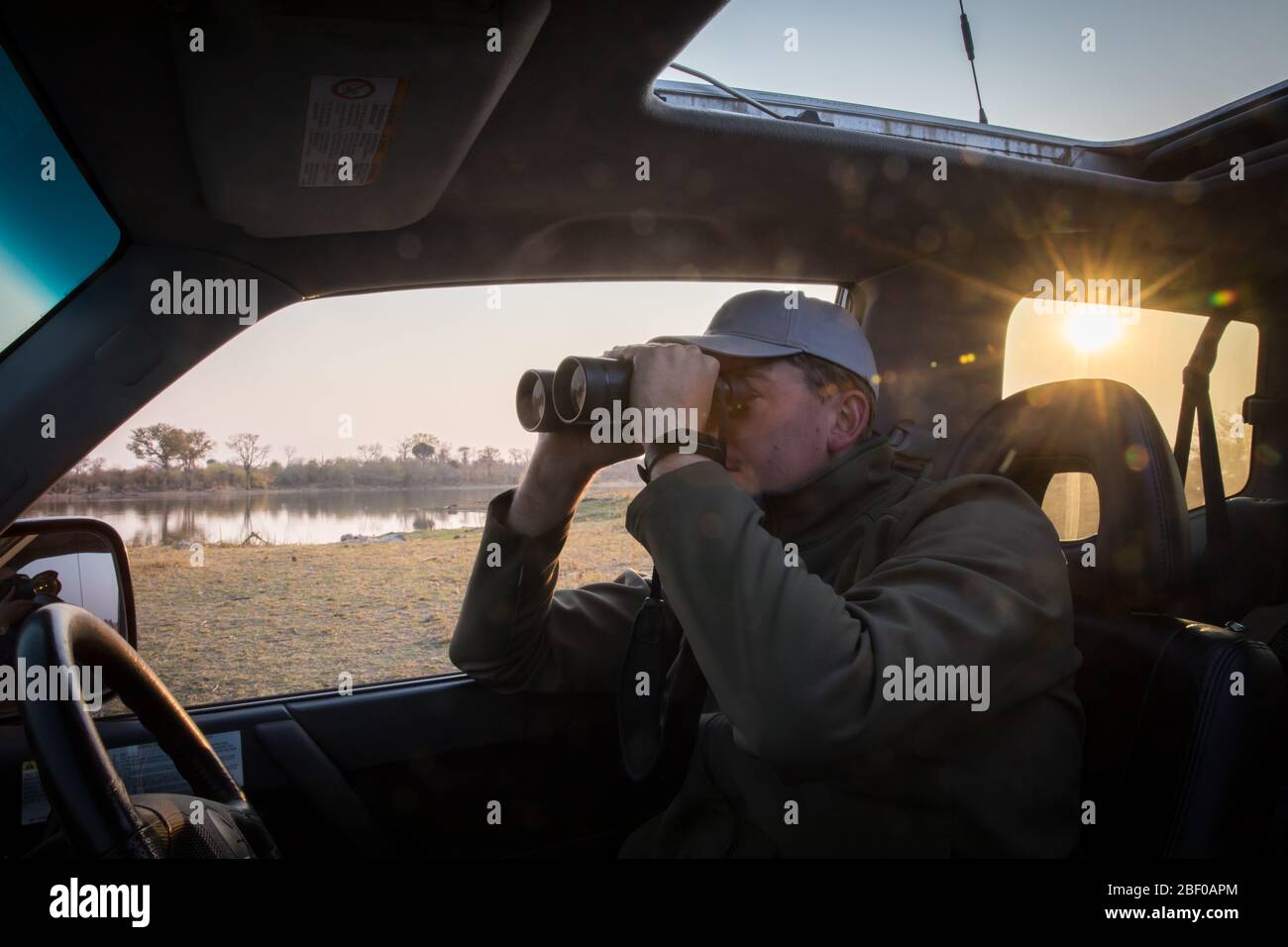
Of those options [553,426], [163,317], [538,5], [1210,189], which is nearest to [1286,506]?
[1210,189]

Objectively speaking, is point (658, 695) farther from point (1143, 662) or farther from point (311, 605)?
point (1143, 662)

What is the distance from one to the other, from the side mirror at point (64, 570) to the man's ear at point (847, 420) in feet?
3.97

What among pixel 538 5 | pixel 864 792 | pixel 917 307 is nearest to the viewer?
pixel 538 5

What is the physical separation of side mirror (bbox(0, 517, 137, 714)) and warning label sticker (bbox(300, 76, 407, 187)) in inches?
27.7

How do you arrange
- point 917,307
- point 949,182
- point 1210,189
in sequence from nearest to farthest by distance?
point 949,182
point 1210,189
point 917,307

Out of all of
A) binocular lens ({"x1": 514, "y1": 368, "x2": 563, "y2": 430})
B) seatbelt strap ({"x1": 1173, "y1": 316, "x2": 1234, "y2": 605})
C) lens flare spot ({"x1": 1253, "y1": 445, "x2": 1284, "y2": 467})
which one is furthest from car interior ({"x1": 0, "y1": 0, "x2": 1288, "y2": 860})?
lens flare spot ({"x1": 1253, "y1": 445, "x2": 1284, "y2": 467})

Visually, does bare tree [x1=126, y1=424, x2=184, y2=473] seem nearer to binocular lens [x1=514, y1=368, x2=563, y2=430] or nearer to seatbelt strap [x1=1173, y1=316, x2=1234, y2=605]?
binocular lens [x1=514, y1=368, x2=563, y2=430]

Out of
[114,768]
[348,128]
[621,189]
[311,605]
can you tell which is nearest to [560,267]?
[621,189]

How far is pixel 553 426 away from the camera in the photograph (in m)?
1.33

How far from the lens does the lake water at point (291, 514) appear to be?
5.17 feet

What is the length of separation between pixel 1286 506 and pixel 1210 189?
4.31ft
